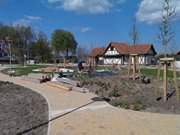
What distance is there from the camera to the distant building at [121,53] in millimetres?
70500

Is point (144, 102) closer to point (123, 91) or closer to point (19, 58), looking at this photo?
point (123, 91)

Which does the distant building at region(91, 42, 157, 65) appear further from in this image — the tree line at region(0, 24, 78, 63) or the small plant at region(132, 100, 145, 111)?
the small plant at region(132, 100, 145, 111)

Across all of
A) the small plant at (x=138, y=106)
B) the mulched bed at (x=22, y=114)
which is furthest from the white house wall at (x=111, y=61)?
the small plant at (x=138, y=106)

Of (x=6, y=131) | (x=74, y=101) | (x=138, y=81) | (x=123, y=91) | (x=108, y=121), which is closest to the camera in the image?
(x=6, y=131)

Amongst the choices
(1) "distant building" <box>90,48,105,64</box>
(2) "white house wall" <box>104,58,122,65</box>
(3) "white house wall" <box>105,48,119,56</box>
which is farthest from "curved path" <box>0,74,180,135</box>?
(1) "distant building" <box>90,48,105,64</box>

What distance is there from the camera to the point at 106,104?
32.4 ft

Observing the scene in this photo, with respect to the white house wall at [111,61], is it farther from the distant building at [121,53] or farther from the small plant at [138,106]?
the small plant at [138,106]

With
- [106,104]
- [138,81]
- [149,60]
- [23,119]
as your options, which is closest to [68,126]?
[23,119]

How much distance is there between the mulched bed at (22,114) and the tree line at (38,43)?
226ft

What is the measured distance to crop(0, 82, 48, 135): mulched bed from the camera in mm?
7000

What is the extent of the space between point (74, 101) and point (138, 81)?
7.55 meters

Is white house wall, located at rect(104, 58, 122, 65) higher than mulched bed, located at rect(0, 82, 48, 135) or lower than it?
higher

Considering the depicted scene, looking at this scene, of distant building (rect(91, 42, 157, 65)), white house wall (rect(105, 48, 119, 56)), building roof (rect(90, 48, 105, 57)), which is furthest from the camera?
building roof (rect(90, 48, 105, 57))

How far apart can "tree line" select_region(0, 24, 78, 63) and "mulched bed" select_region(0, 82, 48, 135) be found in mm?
69032
